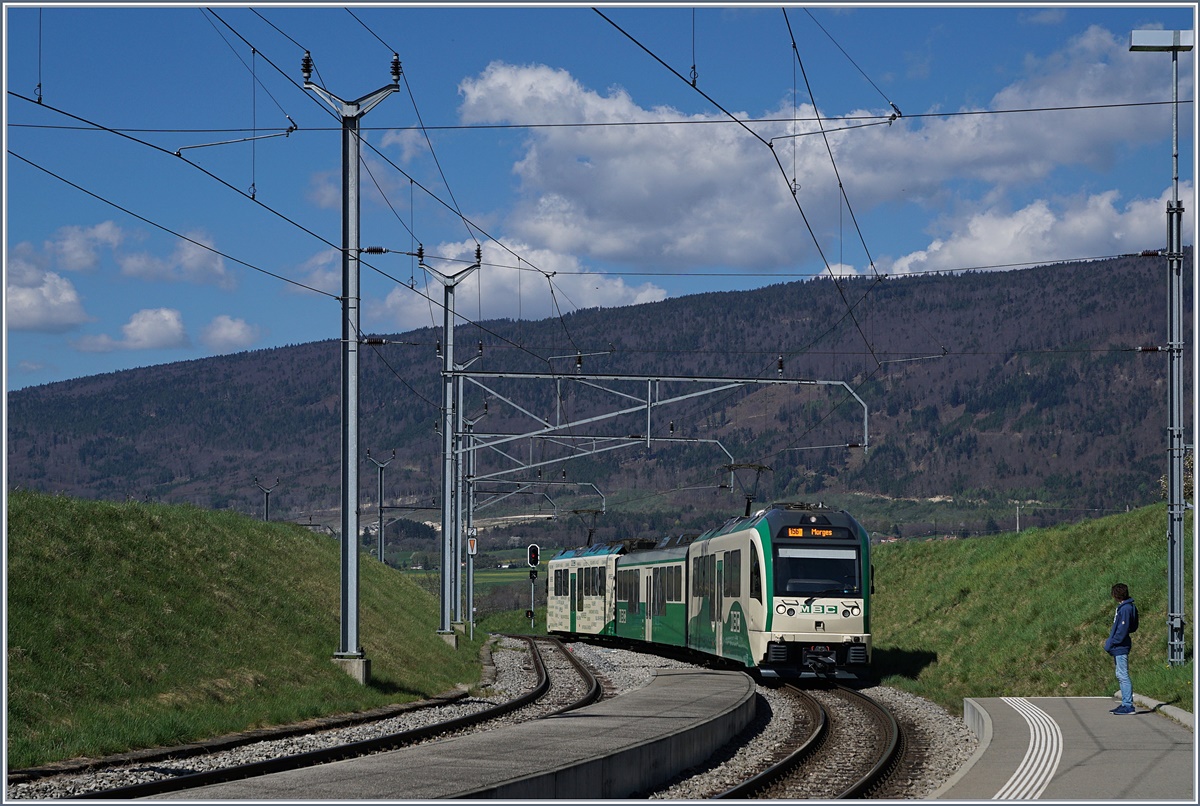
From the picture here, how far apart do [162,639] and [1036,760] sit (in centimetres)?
1247

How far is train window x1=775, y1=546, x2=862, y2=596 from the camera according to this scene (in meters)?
29.6

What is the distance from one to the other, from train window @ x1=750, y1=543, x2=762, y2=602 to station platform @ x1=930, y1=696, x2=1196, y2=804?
330 inches

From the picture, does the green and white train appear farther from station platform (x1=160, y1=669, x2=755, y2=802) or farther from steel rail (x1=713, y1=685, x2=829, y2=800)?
station platform (x1=160, y1=669, x2=755, y2=802)

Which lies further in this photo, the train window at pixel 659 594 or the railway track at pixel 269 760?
the train window at pixel 659 594

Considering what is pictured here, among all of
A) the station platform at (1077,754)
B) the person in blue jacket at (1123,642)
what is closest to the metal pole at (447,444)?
the station platform at (1077,754)

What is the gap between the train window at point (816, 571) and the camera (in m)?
29.6

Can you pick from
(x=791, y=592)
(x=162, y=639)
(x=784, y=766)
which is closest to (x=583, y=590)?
(x=791, y=592)

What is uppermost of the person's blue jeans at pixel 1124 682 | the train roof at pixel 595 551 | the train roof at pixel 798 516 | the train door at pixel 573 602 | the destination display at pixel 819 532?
the train roof at pixel 798 516

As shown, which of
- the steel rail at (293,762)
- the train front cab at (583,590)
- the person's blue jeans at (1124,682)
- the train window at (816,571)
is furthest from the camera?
the train front cab at (583,590)

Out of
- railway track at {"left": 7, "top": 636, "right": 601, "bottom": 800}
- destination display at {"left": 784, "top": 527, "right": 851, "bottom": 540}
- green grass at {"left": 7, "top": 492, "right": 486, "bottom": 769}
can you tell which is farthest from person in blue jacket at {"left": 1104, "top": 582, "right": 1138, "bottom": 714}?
green grass at {"left": 7, "top": 492, "right": 486, "bottom": 769}

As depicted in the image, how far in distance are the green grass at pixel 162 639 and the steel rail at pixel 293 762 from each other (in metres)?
1.92

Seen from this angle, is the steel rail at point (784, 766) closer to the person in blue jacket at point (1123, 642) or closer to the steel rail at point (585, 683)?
the steel rail at point (585, 683)

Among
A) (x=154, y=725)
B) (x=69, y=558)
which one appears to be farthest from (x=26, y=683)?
(x=69, y=558)

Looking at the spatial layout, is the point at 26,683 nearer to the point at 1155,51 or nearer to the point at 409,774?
the point at 409,774
